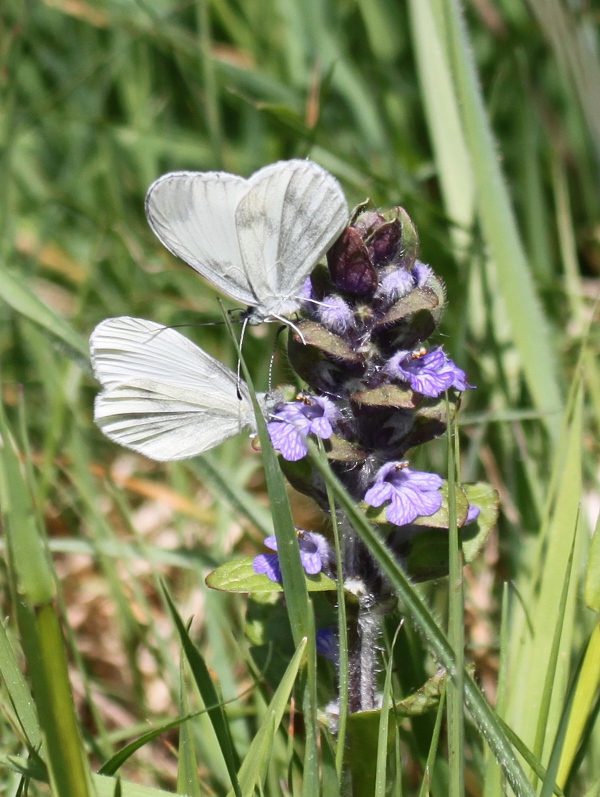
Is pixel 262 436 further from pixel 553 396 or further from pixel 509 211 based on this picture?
pixel 509 211

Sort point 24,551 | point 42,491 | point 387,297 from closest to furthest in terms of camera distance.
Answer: point 24,551 → point 387,297 → point 42,491

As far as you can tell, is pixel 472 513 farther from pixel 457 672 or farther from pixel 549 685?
pixel 457 672

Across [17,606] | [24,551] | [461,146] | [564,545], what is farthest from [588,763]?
[461,146]

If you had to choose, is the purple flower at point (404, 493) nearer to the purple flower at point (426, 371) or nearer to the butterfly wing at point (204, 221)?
the purple flower at point (426, 371)

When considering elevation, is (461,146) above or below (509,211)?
above

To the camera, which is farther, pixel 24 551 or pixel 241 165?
pixel 241 165

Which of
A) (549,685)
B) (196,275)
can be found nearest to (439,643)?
(549,685)

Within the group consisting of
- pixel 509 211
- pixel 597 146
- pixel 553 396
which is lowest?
pixel 553 396

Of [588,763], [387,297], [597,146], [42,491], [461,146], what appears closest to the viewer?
[387,297]
